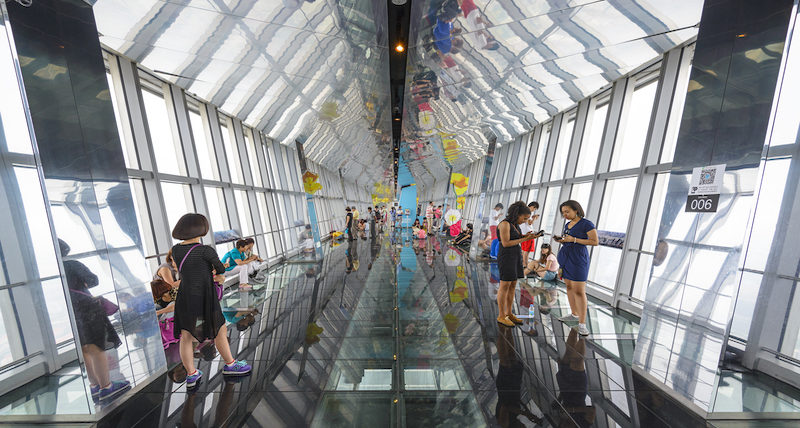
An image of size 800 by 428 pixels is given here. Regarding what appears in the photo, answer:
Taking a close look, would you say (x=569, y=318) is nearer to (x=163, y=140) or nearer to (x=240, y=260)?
(x=240, y=260)

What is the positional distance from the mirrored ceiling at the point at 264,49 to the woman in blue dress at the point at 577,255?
380 centimetres

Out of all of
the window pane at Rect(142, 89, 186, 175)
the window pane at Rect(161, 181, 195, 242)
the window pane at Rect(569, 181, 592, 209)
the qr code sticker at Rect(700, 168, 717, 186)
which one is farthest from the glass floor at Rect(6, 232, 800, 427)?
the window pane at Rect(569, 181, 592, 209)

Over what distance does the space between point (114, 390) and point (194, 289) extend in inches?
42.1

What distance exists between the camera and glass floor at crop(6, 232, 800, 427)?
8.55 ft

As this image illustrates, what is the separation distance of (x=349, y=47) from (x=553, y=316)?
211 inches

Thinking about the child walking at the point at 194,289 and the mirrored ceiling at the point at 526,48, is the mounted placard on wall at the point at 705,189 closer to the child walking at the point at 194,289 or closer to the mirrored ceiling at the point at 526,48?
the mirrored ceiling at the point at 526,48

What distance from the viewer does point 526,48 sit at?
5113 millimetres

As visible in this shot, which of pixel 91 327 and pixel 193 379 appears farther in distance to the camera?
pixel 193 379

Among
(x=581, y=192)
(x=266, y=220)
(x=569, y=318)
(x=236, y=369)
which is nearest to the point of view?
(x=236, y=369)

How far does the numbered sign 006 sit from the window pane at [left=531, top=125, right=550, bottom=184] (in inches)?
339

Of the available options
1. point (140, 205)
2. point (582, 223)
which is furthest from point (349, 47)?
point (140, 205)

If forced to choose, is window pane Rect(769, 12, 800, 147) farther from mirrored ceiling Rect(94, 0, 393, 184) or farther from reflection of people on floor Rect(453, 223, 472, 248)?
reflection of people on floor Rect(453, 223, 472, 248)

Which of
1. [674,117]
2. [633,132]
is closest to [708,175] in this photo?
[674,117]

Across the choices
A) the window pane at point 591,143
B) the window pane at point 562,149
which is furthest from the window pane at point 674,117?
the window pane at point 562,149
